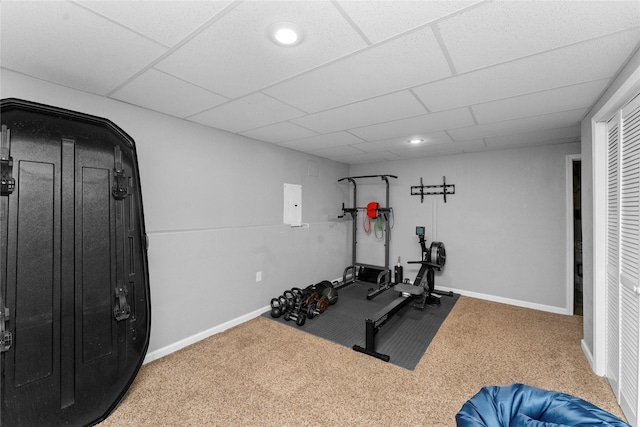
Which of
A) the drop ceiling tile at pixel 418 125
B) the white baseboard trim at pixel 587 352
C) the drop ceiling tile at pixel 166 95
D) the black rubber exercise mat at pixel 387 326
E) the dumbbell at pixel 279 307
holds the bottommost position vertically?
the black rubber exercise mat at pixel 387 326

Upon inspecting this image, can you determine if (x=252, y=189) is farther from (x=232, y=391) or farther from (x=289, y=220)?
(x=232, y=391)

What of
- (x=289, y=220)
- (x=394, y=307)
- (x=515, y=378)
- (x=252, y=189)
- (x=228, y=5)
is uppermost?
(x=228, y=5)

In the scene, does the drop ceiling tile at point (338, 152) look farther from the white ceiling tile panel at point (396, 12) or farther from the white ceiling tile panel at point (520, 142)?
the white ceiling tile panel at point (396, 12)

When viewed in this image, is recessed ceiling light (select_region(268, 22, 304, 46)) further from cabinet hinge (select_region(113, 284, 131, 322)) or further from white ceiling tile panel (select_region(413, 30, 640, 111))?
cabinet hinge (select_region(113, 284, 131, 322))

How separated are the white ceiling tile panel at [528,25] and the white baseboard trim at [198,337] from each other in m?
3.34

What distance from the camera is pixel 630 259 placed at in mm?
1942

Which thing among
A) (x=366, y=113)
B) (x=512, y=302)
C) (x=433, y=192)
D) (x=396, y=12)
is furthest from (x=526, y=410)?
(x=433, y=192)

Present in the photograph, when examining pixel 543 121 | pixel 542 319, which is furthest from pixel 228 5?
pixel 542 319

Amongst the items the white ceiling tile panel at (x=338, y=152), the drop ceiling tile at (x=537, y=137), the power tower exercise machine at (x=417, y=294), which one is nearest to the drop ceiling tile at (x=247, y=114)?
the white ceiling tile panel at (x=338, y=152)

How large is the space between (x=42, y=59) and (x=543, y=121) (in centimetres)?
421

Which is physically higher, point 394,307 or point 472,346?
point 394,307

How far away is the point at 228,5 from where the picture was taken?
1.26 m

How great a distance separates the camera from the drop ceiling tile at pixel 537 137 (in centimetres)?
326

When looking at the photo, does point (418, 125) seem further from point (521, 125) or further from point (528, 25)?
point (528, 25)
